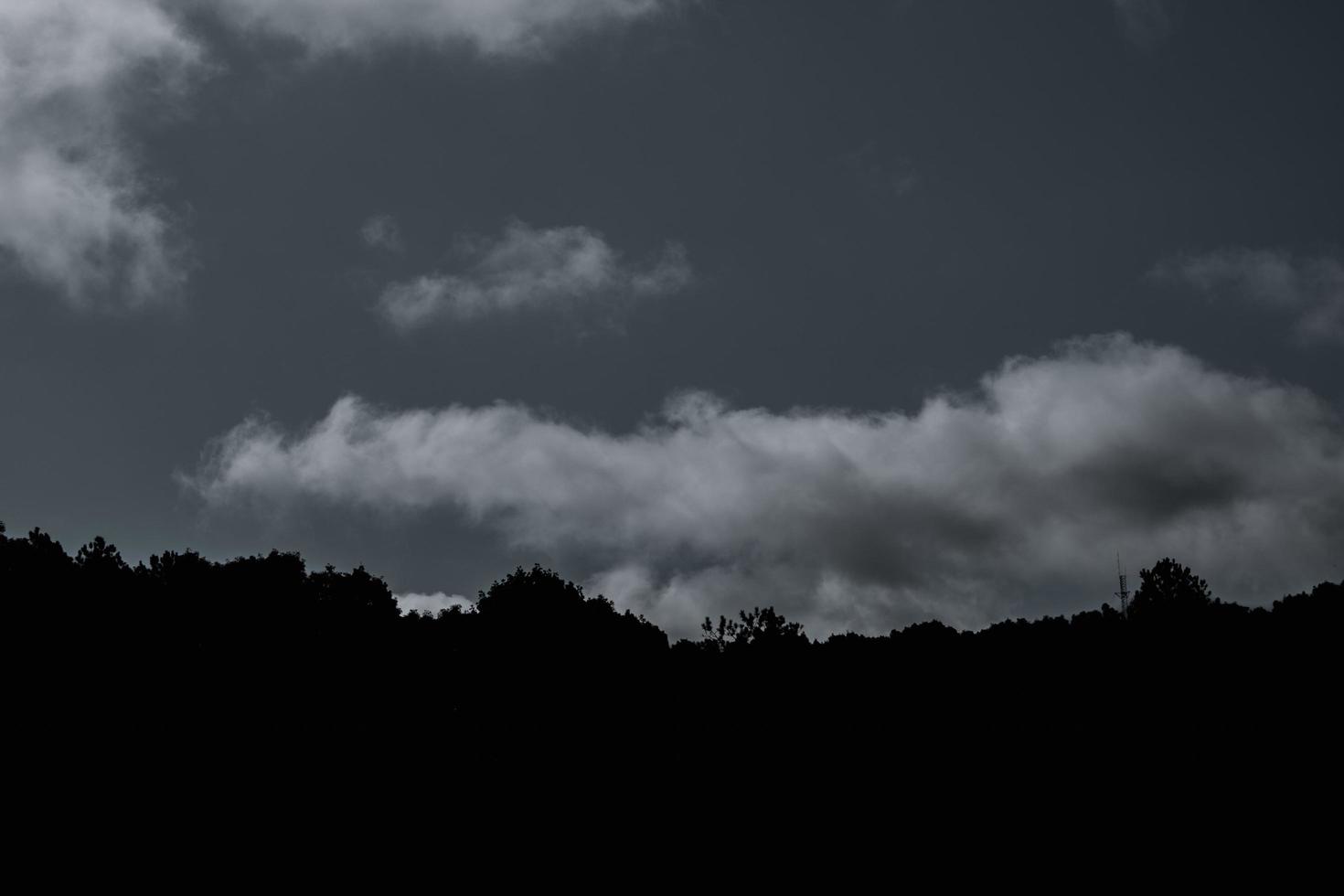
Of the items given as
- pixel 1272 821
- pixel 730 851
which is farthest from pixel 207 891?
pixel 1272 821

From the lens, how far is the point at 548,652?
2798 inches

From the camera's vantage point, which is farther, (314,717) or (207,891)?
(314,717)

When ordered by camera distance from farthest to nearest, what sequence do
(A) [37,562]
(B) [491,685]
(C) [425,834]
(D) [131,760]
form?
(B) [491,685] → (A) [37,562] → (D) [131,760] → (C) [425,834]

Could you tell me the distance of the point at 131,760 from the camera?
44438 millimetres

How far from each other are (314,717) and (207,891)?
25.8 m

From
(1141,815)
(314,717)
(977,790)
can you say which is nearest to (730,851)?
(977,790)

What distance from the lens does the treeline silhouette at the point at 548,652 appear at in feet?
138

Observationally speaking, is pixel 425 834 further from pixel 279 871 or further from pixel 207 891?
pixel 207 891

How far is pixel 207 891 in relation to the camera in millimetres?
31516

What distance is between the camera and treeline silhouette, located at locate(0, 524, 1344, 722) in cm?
4206

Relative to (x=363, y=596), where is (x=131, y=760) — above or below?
below

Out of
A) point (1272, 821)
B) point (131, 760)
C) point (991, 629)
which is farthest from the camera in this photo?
point (991, 629)

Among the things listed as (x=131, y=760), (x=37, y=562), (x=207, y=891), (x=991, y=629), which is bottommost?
A: (x=207, y=891)

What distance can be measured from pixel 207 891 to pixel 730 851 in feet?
48.0
